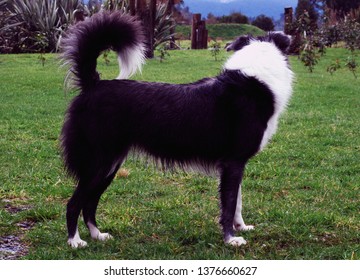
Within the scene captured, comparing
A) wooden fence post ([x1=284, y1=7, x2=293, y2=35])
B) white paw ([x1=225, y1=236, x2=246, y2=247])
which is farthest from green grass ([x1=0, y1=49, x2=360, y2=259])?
wooden fence post ([x1=284, y1=7, x2=293, y2=35])

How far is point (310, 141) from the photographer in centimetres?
766

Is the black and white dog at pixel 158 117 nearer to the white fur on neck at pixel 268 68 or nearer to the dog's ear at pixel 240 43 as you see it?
the white fur on neck at pixel 268 68

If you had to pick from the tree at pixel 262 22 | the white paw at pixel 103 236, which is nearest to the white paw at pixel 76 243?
the white paw at pixel 103 236

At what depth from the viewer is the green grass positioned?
4.09 m

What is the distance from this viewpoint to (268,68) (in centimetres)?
421

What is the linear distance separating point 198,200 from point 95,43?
1807 mm

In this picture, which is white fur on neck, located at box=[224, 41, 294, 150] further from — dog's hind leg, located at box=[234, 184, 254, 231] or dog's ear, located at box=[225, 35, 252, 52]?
dog's hind leg, located at box=[234, 184, 254, 231]

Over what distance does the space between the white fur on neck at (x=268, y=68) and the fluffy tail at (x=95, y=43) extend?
70cm

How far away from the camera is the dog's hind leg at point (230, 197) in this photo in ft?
13.4

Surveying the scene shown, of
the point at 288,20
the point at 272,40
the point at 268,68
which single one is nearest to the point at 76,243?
the point at 268,68

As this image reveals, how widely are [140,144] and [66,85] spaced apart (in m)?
0.69

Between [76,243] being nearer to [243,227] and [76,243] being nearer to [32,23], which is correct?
[243,227]

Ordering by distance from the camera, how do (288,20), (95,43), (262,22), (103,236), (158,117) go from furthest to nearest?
(262,22) < (288,20) < (103,236) < (95,43) < (158,117)

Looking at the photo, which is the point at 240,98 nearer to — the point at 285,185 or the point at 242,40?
the point at 242,40
